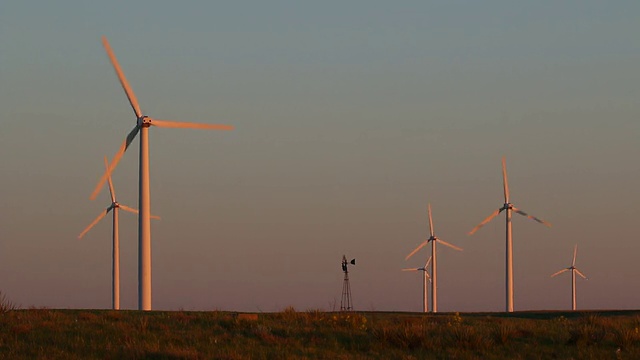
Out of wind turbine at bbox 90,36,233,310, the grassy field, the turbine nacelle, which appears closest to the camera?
the grassy field

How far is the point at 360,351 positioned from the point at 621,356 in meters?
8.17

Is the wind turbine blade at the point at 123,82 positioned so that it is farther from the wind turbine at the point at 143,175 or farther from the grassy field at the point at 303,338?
the grassy field at the point at 303,338

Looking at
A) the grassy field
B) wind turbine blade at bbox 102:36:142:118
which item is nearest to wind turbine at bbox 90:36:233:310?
wind turbine blade at bbox 102:36:142:118

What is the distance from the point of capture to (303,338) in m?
35.3

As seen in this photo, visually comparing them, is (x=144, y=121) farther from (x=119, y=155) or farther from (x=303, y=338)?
(x=303, y=338)

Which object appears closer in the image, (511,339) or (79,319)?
(511,339)

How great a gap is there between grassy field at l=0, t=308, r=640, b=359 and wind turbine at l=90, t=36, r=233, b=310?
64.8 ft

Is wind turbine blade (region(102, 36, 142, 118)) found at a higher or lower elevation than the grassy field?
higher

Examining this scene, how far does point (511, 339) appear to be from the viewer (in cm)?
3566

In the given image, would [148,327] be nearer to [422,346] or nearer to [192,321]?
[192,321]

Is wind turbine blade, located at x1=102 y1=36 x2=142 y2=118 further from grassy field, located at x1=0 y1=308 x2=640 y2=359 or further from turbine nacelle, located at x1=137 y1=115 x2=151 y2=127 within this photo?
grassy field, located at x1=0 y1=308 x2=640 y2=359

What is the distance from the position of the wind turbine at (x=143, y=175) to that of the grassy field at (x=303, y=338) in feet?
64.8

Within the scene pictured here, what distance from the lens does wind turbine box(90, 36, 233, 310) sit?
60250mm

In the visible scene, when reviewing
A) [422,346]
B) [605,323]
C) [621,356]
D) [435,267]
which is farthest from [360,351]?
[435,267]
